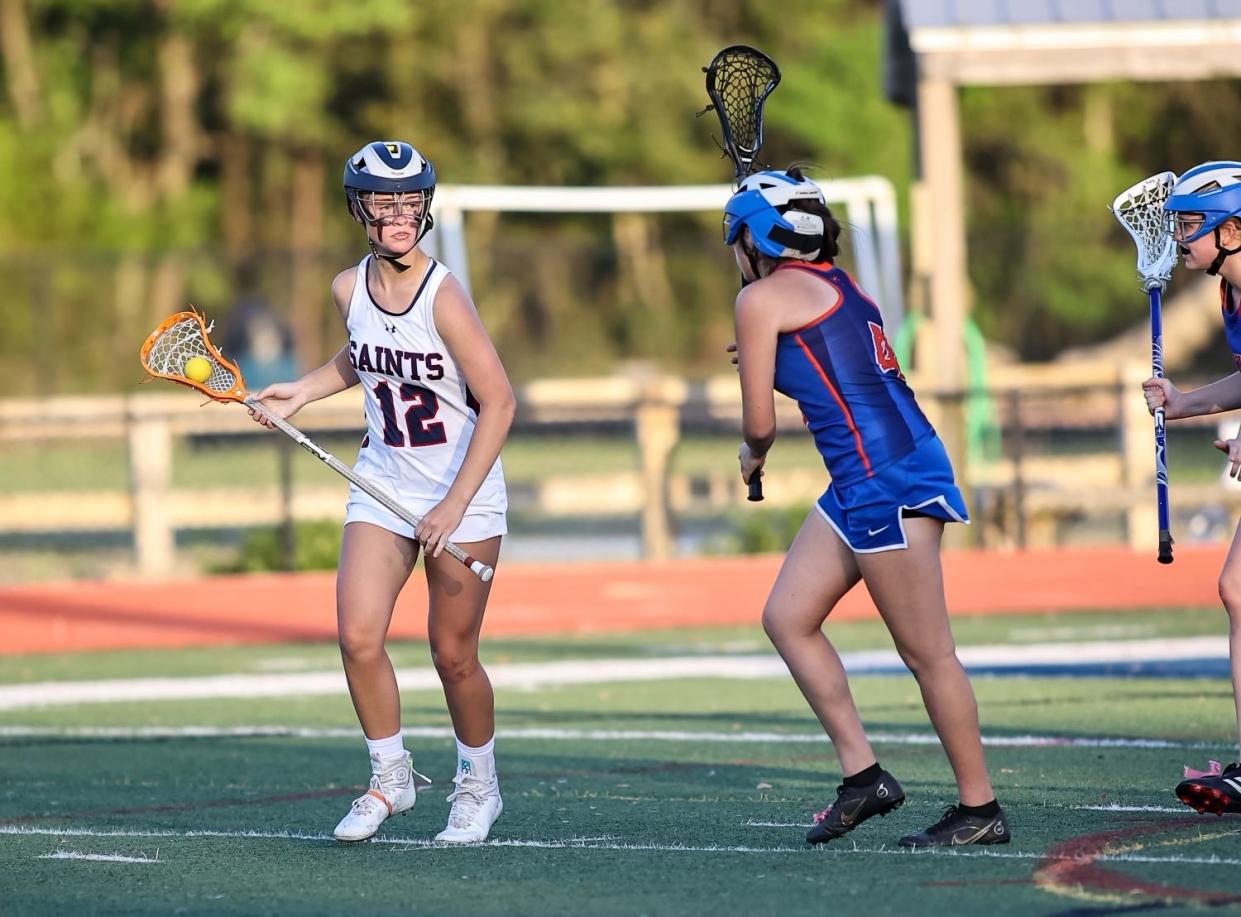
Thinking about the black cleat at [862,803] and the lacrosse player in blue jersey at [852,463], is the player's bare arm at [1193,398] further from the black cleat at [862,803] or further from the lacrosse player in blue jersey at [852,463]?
the black cleat at [862,803]

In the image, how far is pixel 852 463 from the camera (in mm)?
6129

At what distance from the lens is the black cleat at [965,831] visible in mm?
6176

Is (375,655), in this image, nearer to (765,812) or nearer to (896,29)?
(765,812)

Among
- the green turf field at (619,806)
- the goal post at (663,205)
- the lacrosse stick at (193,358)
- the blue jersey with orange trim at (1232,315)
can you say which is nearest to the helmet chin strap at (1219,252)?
the blue jersey with orange trim at (1232,315)

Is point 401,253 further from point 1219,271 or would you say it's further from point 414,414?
point 1219,271

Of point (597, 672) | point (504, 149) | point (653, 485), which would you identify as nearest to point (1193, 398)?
point (597, 672)

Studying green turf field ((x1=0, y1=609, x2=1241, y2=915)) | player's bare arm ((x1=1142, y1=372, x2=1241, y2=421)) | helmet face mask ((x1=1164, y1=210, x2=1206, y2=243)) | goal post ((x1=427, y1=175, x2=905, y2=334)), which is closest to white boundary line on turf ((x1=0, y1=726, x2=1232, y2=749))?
green turf field ((x1=0, y1=609, x2=1241, y2=915))

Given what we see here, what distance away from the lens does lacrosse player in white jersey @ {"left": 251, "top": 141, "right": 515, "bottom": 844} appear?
6.60m

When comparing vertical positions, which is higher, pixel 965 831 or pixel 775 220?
pixel 775 220

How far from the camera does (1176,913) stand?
5.23 m

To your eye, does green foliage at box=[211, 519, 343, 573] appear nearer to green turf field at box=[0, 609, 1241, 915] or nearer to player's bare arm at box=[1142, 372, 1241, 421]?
green turf field at box=[0, 609, 1241, 915]

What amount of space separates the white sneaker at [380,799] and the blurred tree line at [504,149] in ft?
92.4

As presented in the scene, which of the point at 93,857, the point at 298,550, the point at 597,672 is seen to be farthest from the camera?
the point at 298,550

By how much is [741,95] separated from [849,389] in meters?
1.70
